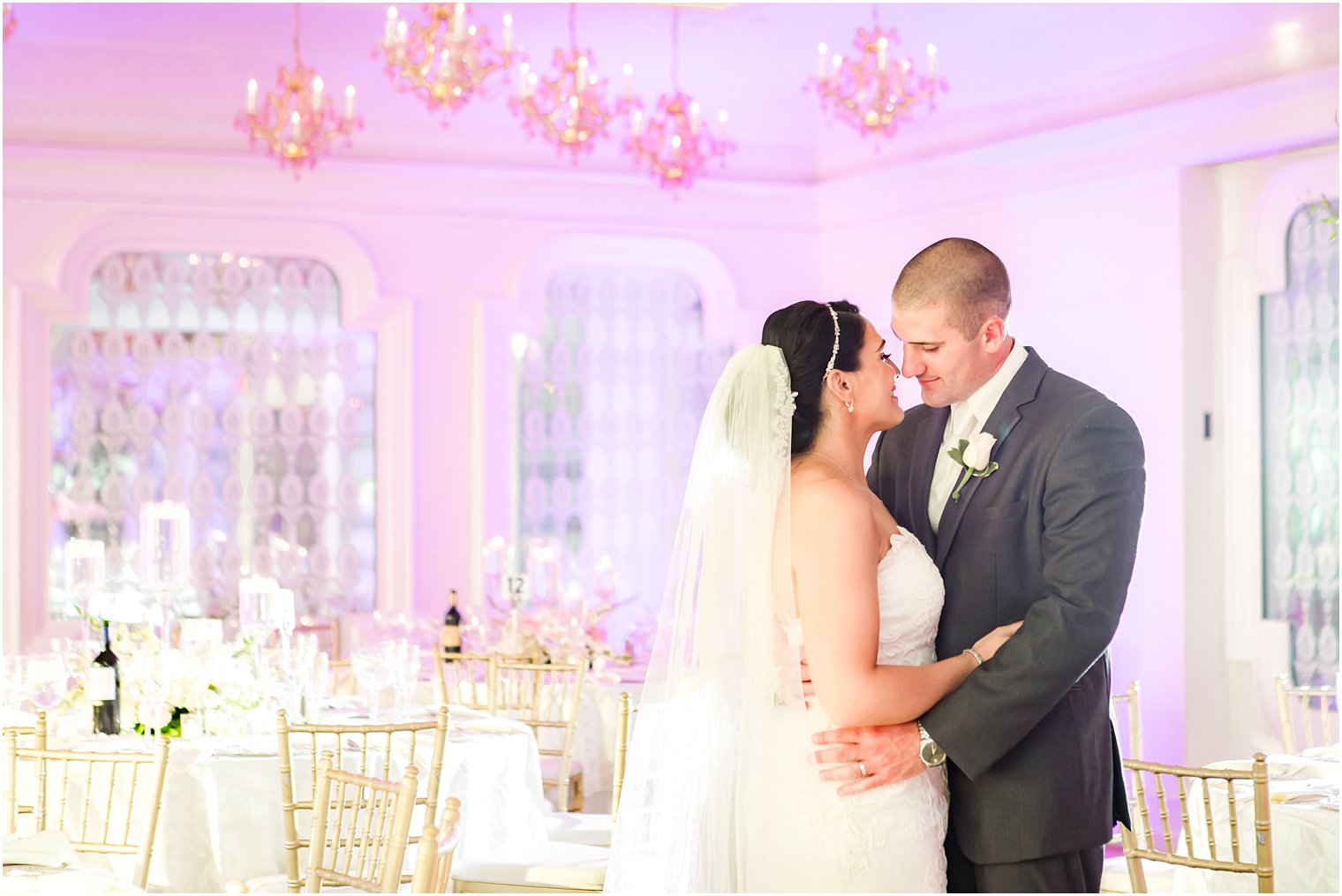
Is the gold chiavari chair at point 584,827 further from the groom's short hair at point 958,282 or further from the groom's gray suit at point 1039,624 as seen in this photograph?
the groom's short hair at point 958,282

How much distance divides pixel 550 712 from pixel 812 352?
358 cm

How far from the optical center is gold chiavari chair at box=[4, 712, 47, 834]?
Answer: 157 inches

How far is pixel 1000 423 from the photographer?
295 cm

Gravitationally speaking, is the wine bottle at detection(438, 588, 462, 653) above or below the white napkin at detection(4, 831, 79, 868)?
above

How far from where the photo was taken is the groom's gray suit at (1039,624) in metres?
2.71

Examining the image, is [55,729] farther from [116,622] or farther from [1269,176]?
[1269,176]

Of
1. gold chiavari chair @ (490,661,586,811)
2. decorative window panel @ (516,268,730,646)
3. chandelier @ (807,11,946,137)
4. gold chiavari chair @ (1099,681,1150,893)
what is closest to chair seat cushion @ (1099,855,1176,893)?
gold chiavari chair @ (1099,681,1150,893)

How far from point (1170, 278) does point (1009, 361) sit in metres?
4.57

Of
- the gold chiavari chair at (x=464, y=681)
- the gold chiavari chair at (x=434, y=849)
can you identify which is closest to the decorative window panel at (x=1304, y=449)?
the gold chiavari chair at (x=464, y=681)

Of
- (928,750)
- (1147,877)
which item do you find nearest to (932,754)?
(928,750)

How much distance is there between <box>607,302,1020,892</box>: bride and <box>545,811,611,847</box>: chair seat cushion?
204 centimetres

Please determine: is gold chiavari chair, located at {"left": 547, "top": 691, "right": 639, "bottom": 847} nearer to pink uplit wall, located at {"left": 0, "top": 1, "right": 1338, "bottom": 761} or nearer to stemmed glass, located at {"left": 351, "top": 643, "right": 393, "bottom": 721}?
stemmed glass, located at {"left": 351, "top": 643, "right": 393, "bottom": 721}

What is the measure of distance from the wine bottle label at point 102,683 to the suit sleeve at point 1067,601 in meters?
3.07

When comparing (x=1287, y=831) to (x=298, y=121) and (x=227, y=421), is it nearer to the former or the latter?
(x=298, y=121)
